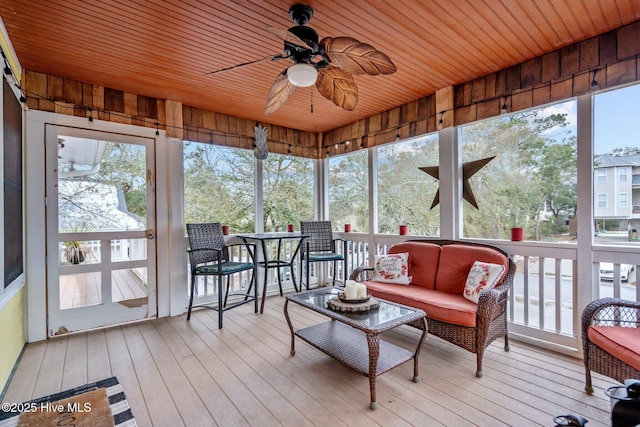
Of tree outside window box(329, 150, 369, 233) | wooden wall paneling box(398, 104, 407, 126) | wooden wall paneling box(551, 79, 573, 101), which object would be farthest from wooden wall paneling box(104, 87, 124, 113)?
wooden wall paneling box(551, 79, 573, 101)

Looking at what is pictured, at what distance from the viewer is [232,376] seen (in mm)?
2342

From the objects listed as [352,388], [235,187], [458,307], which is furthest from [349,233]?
[352,388]

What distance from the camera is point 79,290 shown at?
326cm

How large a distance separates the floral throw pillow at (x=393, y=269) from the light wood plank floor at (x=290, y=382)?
1.78ft

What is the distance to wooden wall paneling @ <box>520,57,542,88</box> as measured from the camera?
278cm

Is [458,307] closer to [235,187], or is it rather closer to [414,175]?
[414,175]

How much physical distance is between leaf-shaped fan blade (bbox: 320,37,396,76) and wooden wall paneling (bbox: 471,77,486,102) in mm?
1648

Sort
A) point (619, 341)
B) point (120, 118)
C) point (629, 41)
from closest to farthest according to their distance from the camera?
point (619, 341) < point (629, 41) < point (120, 118)

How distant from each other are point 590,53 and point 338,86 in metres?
2.13

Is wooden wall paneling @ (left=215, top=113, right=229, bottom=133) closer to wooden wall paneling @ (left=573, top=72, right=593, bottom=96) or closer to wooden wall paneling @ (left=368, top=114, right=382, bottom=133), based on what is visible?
wooden wall paneling @ (left=368, top=114, right=382, bottom=133)

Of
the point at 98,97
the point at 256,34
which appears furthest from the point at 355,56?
the point at 98,97

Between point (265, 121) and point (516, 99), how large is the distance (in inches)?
127

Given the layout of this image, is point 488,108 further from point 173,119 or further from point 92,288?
point 92,288

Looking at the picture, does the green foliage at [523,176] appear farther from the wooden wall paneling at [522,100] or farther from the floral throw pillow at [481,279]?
the floral throw pillow at [481,279]
